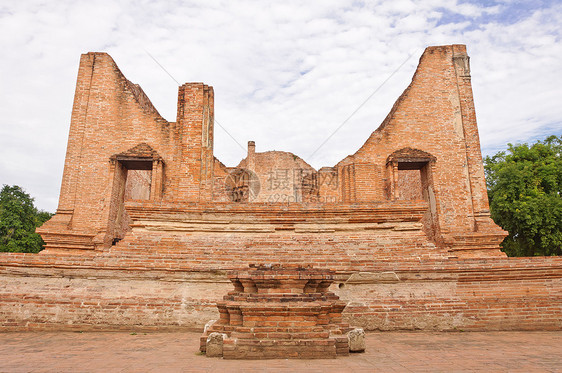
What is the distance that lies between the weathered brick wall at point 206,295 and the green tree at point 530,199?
1028 cm

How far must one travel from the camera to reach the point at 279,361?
3.48 meters

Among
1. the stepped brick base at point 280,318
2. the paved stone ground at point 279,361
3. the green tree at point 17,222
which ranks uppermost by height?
the green tree at point 17,222

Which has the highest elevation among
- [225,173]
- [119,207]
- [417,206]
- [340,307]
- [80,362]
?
[225,173]

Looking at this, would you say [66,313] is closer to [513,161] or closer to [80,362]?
[80,362]

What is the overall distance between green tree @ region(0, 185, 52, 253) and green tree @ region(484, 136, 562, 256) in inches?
803

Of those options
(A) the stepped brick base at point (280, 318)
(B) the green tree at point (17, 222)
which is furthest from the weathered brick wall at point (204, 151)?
(A) the stepped brick base at point (280, 318)

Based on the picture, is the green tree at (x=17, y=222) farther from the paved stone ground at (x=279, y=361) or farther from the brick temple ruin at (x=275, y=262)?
the paved stone ground at (x=279, y=361)

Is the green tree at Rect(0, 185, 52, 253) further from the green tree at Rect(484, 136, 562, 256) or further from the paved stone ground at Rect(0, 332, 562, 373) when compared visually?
the green tree at Rect(484, 136, 562, 256)

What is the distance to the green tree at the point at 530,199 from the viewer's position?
14297mm

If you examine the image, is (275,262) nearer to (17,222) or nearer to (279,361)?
(279,361)

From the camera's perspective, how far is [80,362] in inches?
138

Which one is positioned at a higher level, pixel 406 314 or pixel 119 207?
pixel 119 207

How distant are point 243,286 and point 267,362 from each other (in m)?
0.90

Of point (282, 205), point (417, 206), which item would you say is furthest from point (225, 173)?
point (417, 206)
